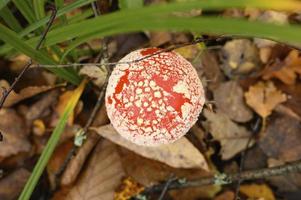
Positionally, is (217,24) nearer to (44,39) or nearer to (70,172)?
(44,39)

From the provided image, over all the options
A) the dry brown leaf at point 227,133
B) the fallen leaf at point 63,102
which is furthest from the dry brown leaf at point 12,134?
the dry brown leaf at point 227,133

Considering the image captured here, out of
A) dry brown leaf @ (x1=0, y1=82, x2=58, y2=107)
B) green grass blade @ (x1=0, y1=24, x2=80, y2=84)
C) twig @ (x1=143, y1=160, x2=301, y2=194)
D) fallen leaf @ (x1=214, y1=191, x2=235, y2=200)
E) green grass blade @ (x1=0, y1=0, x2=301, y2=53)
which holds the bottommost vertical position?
fallen leaf @ (x1=214, y1=191, x2=235, y2=200)

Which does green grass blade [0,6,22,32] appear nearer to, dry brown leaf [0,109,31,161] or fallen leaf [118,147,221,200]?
dry brown leaf [0,109,31,161]

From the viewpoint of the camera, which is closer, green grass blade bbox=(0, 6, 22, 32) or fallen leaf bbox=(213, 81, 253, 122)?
green grass blade bbox=(0, 6, 22, 32)

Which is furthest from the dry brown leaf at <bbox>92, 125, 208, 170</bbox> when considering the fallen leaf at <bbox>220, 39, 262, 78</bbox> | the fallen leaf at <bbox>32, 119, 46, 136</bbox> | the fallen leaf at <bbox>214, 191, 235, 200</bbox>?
the fallen leaf at <bbox>220, 39, 262, 78</bbox>

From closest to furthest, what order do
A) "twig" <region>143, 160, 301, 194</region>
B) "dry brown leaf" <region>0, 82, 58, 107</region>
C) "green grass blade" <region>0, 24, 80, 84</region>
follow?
1. "green grass blade" <region>0, 24, 80, 84</region>
2. "twig" <region>143, 160, 301, 194</region>
3. "dry brown leaf" <region>0, 82, 58, 107</region>

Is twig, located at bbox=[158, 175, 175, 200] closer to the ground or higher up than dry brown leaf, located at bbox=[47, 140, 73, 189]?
closer to the ground

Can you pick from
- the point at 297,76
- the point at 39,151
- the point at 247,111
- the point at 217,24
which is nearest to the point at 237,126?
the point at 247,111
